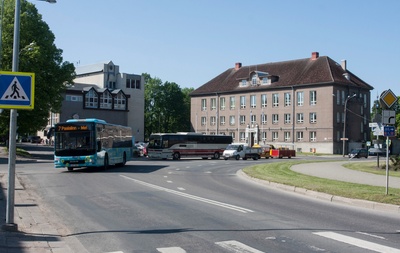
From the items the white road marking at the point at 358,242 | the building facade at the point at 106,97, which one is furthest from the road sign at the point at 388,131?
the building facade at the point at 106,97

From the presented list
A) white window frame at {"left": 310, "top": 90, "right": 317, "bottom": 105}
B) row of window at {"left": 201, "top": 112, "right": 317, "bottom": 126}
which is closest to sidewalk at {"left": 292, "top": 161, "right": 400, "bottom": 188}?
row of window at {"left": 201, "top": 112, "right": 317, "bottom": 126}

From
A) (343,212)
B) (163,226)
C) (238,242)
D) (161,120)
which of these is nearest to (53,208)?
(163,226)

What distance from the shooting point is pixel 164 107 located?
127062 millimetres

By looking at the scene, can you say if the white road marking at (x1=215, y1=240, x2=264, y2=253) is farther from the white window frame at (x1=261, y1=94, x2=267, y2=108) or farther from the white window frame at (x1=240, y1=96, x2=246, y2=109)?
the white window frame at (x1=240, y1=96, x2=246, y2=109)

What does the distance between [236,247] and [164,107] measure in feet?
392

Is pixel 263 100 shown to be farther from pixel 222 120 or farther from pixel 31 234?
pixel 31 234

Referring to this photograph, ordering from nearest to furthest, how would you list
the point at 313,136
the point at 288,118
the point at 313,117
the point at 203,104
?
the point at 313,117 < the point at 313,136 < the point at 288,118 < the point at 203,104

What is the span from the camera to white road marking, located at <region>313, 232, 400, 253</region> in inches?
320

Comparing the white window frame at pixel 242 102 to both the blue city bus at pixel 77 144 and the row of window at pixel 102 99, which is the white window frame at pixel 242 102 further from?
the blue city bus at pixel 77 144

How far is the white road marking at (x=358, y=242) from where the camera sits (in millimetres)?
8134

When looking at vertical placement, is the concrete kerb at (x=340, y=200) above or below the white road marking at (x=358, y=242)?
below

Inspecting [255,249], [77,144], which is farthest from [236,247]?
[77,144]

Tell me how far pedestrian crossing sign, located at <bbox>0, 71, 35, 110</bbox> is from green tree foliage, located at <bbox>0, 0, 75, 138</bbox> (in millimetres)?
35611

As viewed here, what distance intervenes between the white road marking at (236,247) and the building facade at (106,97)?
288 feet
